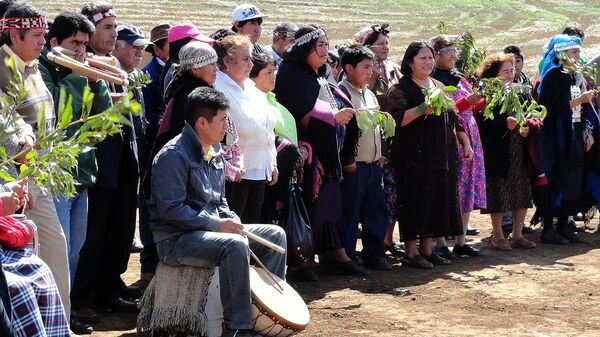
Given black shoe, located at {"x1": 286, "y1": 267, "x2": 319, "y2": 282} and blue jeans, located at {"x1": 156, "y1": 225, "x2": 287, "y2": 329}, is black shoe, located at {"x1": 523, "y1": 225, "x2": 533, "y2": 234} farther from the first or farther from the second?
blue jeans, located at {"x1": 156, "y1": 225, "x2": 287, "y2": 329}

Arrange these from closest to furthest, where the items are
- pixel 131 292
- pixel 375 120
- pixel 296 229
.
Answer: pixel 131 292 → pixel 296 229 → pixel 375 120

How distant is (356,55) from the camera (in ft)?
29.6

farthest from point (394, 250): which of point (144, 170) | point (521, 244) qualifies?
point (144, 170)

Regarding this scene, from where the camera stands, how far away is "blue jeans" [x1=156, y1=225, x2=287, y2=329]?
6441 millimetres

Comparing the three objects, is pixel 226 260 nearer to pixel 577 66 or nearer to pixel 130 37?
pixel 130 37

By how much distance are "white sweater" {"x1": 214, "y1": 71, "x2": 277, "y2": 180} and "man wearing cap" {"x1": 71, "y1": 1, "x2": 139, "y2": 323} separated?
0.72 meters

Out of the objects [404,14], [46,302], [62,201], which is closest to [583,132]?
[62,201]

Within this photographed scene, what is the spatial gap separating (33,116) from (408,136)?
3.95 m

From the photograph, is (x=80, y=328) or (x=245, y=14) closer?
(x=80, y=328)

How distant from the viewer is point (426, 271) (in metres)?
9.29

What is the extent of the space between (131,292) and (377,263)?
2365 mm

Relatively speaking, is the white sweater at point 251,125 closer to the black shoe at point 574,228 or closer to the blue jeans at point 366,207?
the blue jeans at point 366,207

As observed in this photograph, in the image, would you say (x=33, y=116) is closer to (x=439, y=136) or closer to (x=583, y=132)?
(x=439, y=136)

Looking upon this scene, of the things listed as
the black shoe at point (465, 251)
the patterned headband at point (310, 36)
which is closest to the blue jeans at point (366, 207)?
the black shoe at point (465, 251)
